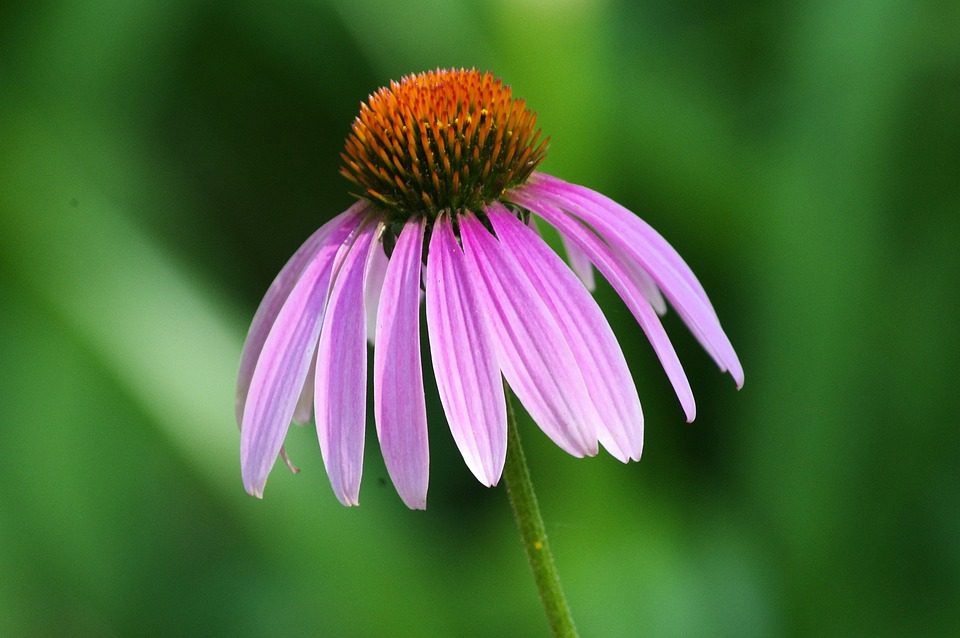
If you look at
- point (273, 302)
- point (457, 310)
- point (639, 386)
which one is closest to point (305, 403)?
point (273, 302)

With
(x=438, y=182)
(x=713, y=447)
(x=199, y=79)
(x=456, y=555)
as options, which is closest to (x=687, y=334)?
(x=713, y=447)

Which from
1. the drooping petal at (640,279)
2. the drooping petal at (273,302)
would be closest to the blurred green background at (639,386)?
the drooping petal at (640,279)

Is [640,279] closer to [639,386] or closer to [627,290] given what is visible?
[627,290]

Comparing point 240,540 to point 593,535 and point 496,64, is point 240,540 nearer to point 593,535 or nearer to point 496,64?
point 593,535

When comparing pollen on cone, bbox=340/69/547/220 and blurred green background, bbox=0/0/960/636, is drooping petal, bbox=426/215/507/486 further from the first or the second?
blurred green background, bbox=0/0/960/636

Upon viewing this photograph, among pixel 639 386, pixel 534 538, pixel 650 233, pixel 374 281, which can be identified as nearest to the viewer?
pixel 534 538

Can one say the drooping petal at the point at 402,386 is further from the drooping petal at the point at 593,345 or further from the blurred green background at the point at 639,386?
the blurred green background at the point at 639,386

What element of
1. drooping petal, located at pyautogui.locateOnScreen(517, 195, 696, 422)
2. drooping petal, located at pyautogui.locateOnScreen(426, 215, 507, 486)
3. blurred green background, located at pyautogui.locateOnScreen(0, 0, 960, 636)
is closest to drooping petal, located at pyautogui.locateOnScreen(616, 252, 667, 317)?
drooping petal, located at pyautogui.locateOnScreen(517, 195, 696, 422)

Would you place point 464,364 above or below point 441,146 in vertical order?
below
